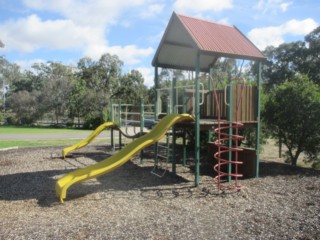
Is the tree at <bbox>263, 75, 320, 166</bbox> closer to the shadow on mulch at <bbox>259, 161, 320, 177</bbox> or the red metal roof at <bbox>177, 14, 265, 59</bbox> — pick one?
the shadow on mulch at <bbox>259, 161, 320, 177</bbox>

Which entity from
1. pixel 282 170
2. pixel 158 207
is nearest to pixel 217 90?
pixel 282 170

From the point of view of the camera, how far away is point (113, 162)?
7.53 m

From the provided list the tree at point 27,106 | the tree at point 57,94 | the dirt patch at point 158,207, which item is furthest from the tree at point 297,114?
the tree at point 27,106

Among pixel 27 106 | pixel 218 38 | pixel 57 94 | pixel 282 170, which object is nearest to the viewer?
pixel 218 38

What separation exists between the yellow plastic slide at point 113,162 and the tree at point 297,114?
3.91m

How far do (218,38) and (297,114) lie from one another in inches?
143

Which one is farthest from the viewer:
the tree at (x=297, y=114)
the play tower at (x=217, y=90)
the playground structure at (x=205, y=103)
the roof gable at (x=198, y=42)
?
the tree at (x=297, y=114)

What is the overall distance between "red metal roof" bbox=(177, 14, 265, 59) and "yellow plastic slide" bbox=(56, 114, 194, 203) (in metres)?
1.93

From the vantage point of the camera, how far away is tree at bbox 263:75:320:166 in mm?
9938

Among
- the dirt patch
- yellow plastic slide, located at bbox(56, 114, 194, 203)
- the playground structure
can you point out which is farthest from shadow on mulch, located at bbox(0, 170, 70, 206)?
the playground structure

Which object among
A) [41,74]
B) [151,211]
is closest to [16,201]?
[151,211]

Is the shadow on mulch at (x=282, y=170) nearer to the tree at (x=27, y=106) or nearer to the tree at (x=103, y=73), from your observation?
the tree at (x=103, y=73)

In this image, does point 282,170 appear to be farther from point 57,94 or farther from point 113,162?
point 57,94

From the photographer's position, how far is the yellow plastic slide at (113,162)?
6.73m
